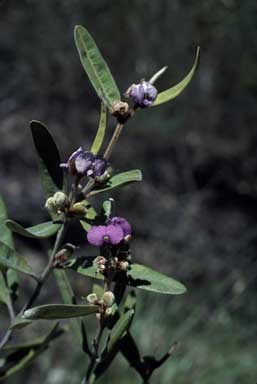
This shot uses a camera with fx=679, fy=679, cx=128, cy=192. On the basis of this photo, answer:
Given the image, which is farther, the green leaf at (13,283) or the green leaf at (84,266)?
the green leaf at (13,283)

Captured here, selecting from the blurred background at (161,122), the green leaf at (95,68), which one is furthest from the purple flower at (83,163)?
Answer: the blurred background at (161,122)

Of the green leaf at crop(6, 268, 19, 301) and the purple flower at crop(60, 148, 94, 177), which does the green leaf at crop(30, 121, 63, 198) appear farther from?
the green leaf at crop(6, 268, 19, 301)

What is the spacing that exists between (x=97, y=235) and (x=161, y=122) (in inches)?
121

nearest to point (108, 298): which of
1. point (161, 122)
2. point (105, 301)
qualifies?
point (105, 301)

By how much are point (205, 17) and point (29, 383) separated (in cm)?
203

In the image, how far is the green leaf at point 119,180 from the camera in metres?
0.83

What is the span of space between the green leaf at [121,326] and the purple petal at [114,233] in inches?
3.7

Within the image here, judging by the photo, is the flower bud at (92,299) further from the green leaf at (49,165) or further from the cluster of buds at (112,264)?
the green leaf at (49,165)

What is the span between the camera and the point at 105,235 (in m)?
0.81

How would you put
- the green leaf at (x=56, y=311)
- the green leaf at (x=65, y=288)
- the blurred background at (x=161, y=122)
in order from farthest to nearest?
the blurred background at (x=161, y=122), the green leaf at (x=65, y=288), the green leaf at (x=56, y=311)

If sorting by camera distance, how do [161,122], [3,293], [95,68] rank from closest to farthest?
[95,68] → [3,293] → [161,122]

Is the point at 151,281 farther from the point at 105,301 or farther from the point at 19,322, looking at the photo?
the point at 19,322

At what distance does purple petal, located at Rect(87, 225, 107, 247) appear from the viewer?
812mm

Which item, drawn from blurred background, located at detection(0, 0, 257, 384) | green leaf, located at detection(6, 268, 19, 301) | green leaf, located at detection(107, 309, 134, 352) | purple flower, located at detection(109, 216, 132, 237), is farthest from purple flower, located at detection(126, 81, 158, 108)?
blurred background, located at detection(0, 0, 257, 384)
